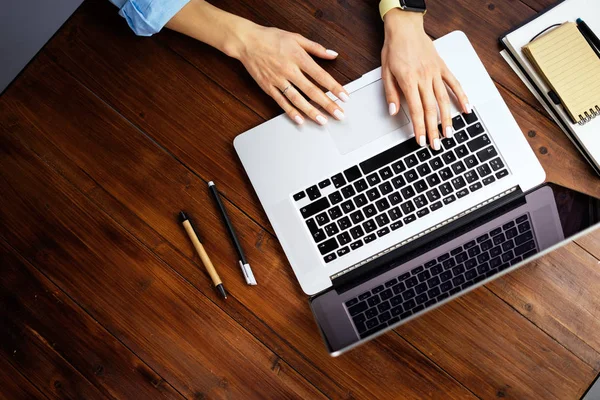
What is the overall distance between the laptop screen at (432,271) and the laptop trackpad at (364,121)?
202mm

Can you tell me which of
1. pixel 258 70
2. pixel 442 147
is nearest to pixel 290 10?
pixel 258 70

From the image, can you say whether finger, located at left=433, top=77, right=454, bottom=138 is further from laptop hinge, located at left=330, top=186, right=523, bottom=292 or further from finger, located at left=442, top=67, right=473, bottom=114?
laptop hinge, located at left=330, top=186, right=523, bottom=292

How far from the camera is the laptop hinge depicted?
0.85 m

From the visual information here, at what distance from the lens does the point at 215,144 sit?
0.93m

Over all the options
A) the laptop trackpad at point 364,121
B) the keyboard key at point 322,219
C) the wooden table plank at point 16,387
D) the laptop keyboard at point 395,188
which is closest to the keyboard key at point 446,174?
the laptop keyboard at point 395,188

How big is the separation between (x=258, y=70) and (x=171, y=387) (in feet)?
1.95

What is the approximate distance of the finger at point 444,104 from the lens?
2.80 ft

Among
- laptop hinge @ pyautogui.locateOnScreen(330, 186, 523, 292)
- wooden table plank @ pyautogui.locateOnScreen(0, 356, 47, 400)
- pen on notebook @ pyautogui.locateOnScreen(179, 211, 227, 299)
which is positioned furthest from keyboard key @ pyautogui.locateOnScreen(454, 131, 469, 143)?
wooden table plank @ pyautogui.locateOnScreen(0, 356, 47, 400)

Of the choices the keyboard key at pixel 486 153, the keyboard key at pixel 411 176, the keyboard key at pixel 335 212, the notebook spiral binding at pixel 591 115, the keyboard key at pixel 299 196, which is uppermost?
the keyboard key at pixel 299 196

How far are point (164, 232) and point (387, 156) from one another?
0.43 meters

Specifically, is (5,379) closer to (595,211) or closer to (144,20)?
(144,20)

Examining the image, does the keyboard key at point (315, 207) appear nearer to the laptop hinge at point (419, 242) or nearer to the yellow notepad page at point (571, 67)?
the laptop hinge at point (419, 242)

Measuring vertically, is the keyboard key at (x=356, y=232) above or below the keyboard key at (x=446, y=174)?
above

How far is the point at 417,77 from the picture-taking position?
2.87 ft
